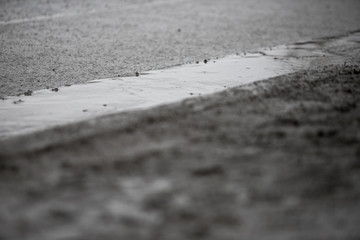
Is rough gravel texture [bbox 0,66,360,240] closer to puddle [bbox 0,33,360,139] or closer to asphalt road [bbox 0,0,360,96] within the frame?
puddle [bbox 0,33,360,139]

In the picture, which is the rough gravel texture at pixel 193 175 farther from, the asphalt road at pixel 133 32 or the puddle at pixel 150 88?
the asphalt road at pixel 133 32

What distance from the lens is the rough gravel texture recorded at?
1.06 meters

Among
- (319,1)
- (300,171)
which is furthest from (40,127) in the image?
(319,1)

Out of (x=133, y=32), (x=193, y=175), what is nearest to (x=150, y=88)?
(x=193, y=175)

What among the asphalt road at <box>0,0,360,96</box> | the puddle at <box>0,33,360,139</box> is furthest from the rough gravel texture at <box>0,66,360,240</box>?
the asphalt road at <box>0,0,360,96</box>

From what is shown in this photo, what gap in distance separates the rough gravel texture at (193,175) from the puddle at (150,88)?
0.19 meters

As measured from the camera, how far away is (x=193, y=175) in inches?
50.7

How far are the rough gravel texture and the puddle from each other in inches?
7.5

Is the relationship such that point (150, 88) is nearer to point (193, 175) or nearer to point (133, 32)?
point (193, 175)

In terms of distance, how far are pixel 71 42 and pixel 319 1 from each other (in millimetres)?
4084

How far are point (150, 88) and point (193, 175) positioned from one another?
1024 millimetres

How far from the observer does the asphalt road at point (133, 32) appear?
8.39ft

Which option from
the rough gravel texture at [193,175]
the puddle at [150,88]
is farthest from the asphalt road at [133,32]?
the rough gravel texture at [193,175]

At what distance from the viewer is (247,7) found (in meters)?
4.92
